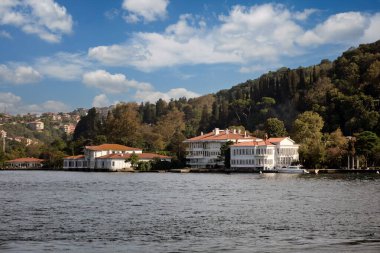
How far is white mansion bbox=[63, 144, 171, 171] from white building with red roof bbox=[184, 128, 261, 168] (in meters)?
6.54

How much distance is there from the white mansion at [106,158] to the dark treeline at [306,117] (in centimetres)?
936

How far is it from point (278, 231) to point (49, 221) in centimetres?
1150

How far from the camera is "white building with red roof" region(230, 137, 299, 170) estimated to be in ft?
346

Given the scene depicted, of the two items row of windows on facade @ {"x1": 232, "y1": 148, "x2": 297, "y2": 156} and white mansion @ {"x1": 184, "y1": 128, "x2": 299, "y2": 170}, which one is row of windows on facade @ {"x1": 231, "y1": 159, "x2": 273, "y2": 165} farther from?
row of windows on facade @ {"x1": 232, "y1": 148, "x2": 297, "y2": 156}

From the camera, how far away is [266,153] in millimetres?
104938

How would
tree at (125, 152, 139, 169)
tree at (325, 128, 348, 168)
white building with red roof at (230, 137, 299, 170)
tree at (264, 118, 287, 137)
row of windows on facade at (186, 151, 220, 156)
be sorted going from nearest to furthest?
tree at (325, 128, 348, 168), white building with red roof at (230, 137, 299, 170), row of windows on facade at (186, 151, 220, 156), tree at (125, 152, 139, 169), tree at (264, 118, 287, 137)

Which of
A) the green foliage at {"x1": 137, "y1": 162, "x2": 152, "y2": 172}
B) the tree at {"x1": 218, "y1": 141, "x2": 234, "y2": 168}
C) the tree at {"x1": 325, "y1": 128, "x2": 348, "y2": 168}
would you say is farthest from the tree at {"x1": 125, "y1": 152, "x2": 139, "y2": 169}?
the tree at {"x1": 325, "y1": 128, "x2": 348, "y2": 168}

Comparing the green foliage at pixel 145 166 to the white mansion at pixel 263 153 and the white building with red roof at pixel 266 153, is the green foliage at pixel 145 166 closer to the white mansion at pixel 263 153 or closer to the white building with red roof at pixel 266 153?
the white mansion at pixel 263 153

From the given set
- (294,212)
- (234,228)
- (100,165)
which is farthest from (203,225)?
(100,165)

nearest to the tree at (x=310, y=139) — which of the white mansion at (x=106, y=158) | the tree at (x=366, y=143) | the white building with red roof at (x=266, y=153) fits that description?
the white building with red roof at (x=266, y=153)

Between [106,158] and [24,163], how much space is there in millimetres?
43356

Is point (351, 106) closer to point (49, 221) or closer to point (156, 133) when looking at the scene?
point (156, 133)

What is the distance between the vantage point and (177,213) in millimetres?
32281

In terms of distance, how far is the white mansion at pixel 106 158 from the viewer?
4970 inches
